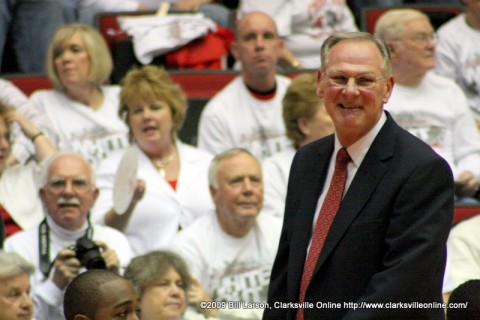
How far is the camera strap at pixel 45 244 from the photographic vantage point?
4.27m

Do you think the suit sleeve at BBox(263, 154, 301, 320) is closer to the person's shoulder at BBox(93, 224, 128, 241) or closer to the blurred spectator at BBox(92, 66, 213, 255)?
the person's shoulder at BBox(93, 224, 128, 241)

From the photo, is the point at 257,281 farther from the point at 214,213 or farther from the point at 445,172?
the point at 445,172

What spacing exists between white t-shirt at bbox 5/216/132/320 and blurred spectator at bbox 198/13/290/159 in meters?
1.17

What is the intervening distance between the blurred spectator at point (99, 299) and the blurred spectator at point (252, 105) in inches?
98.2

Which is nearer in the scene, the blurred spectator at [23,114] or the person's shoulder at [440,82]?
the blurred spectator at [23,114]

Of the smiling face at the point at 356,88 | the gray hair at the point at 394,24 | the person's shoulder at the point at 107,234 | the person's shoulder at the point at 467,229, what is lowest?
the person's shoulder at the point at 467,229

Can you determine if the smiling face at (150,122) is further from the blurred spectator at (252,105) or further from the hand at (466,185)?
the hand at (466,185)

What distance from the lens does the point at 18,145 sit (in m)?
5.39

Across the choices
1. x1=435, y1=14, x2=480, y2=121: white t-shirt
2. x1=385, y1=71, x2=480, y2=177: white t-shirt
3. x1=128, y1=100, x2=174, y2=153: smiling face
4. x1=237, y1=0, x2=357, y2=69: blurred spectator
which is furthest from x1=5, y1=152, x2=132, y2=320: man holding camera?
x1=435, y1=14, x2=480, y2=121: white t-shirt

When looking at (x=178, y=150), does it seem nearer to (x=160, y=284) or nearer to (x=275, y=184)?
(x=275, y=184)

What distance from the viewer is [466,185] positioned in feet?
18.1

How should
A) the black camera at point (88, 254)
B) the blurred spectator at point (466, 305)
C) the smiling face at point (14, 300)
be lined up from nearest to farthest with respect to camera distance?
1. the blurred spectator at point (466, 305)
2. the smiling face at point (14, 300)
3. the black camera at point (88, 254)

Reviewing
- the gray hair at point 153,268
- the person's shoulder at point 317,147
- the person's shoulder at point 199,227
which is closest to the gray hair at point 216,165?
the person's shoulder at point 199,227

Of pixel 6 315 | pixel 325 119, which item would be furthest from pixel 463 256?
pixel 6 315
